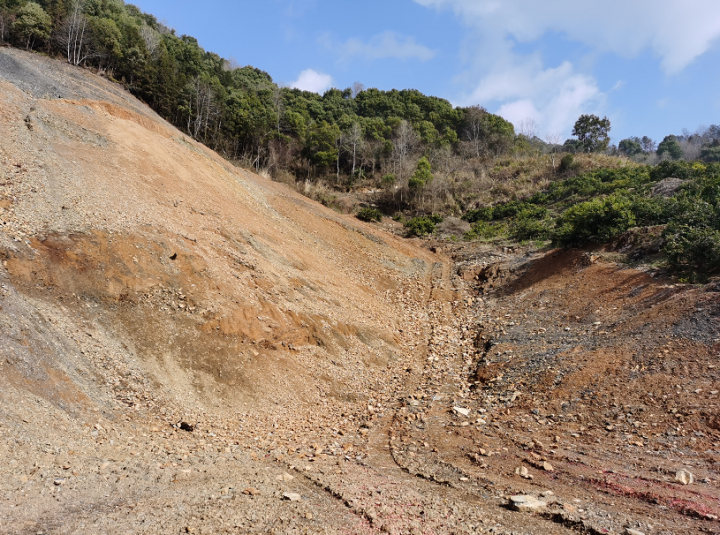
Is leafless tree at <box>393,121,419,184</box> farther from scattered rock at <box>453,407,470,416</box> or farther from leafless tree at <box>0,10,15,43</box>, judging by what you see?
leafless tree at <box>0,10,15,43</box>

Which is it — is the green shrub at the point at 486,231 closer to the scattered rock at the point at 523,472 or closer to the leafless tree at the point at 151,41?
the scattered rock at the point at 523,472

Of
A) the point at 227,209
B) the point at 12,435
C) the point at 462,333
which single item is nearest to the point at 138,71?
the point at 227,209

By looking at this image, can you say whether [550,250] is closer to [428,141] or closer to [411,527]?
[411,527]

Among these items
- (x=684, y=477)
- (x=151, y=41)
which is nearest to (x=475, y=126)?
(x=151, y=41)

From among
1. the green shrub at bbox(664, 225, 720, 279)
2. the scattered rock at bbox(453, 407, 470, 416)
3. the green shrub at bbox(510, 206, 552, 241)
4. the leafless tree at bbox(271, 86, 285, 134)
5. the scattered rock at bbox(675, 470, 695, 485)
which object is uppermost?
the leafless tree at bbox(271, 86, 285, 134)

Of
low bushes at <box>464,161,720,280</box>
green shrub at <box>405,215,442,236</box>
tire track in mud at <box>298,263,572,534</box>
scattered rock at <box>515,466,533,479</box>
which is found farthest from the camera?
green shrub at <box>405,215,442,236</box>

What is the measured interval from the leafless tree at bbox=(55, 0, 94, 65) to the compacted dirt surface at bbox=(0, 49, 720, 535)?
1085 cm

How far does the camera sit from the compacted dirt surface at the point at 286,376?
13.2ft

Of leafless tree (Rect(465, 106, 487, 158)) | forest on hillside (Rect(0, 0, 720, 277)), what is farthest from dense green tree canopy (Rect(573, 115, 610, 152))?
leafless tree (Rect(465, 106, 487, 158))

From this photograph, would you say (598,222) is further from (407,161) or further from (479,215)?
(407,161)

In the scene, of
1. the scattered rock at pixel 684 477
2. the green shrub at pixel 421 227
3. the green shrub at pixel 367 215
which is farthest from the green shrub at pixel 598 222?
the green shrub at pixel 367 215

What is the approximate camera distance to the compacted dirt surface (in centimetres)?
402

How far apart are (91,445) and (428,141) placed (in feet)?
117

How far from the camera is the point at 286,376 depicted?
752cm
